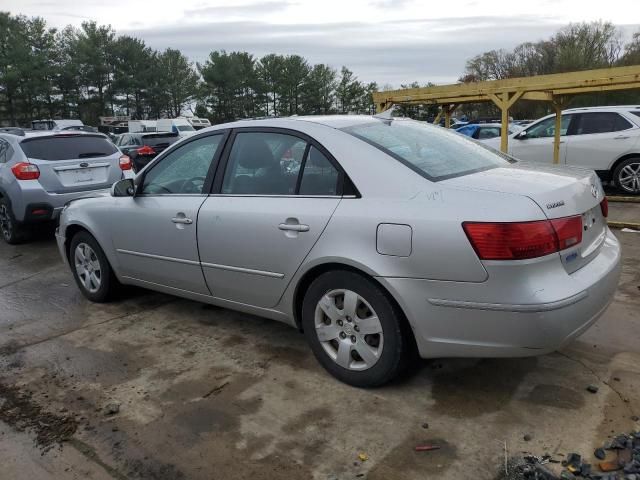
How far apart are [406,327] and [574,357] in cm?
132

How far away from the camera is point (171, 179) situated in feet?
14.1

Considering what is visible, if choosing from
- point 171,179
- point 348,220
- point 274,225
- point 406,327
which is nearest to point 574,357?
point 406,327

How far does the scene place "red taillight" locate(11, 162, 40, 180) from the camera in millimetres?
7262

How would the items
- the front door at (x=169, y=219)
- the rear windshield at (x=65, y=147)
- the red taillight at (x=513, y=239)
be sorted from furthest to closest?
the rear windshield at (x=65, y=147)
the front door at (x=169, y=219)
the red taillight at (x=513, y=239)

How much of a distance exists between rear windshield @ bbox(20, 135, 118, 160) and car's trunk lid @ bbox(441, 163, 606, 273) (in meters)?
6.25

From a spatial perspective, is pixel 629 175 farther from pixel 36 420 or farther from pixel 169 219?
pixel 36 420

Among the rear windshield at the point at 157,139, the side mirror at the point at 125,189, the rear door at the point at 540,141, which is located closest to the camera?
the side mirror at the point at 125,189

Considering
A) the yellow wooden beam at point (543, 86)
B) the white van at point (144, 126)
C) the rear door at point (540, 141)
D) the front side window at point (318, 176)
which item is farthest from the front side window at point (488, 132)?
the white van at point (144, 126)

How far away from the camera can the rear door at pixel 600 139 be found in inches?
376

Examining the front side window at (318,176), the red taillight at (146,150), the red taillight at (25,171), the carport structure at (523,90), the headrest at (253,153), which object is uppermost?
the carport structure at (523,90)

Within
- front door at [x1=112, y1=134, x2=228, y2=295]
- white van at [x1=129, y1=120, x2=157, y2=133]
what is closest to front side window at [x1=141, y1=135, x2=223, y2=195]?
front door at [x1=112, y1=134, x2=228, y2=295]

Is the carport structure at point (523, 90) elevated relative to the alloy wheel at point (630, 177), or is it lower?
elevated

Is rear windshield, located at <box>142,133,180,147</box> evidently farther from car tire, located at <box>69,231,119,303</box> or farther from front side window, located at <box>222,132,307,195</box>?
front side window, located at <box>222,132,307,195</box>

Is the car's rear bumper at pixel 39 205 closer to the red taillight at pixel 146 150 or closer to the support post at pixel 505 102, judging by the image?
the support post at pixel 505 102
